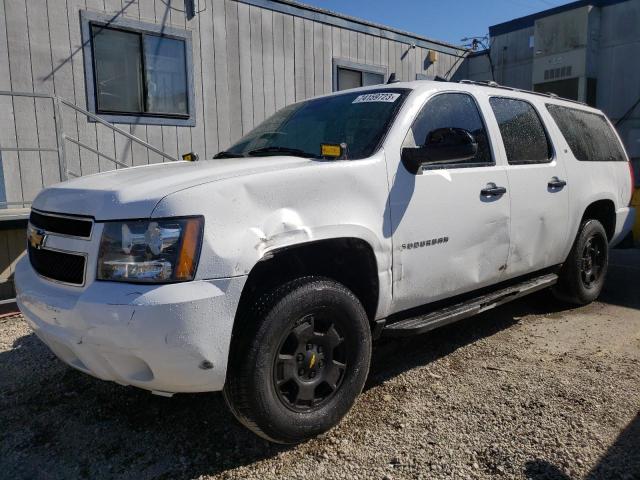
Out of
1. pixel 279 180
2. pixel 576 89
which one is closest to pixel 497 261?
pixel 279 180

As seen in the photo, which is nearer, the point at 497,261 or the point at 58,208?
the point at 58,208

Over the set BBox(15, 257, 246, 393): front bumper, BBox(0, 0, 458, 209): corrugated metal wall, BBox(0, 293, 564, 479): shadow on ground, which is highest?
BBox(0, 0, 458, 209): corrugated metal wall

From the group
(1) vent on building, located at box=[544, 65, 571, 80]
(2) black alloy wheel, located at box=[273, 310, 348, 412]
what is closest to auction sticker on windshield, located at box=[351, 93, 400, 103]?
(2) black alloy wheel, located at box=[273, 310, 348, 412]

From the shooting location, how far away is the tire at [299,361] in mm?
2301

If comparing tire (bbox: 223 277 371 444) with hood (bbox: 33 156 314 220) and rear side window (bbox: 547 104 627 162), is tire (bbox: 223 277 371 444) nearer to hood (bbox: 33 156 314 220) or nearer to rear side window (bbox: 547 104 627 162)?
hood (bbox: 33 156 314 220)

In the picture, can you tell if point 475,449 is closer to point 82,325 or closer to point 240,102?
point 82,325

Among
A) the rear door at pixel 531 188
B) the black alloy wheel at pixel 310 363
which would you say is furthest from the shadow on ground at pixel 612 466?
the rear door at pixel 531 188

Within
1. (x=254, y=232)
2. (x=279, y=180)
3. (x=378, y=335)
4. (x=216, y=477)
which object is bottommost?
(x=216, y=477)

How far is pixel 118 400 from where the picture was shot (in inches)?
123

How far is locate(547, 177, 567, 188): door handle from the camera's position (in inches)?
155

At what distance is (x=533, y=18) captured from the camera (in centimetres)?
1195

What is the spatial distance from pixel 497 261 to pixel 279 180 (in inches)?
71.7

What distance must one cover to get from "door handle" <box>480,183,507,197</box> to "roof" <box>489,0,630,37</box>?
9.60 meters

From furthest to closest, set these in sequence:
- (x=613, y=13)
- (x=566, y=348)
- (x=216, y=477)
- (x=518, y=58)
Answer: (x=518, y=58), (x=613, y=13), (x=566, y=348), (x=216, y=477)
